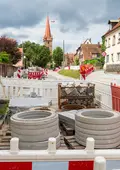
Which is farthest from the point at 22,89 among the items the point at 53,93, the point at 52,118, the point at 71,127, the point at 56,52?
the point at 56,52

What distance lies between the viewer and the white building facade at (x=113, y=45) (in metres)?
31.4

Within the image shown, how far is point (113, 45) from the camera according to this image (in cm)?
3338

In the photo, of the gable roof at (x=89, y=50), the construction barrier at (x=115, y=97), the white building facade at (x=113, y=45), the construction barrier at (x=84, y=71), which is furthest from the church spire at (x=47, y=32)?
the construction barrier at (x=115, y=97)

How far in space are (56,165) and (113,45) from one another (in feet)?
111

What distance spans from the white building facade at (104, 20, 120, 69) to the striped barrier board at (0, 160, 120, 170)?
31302mm

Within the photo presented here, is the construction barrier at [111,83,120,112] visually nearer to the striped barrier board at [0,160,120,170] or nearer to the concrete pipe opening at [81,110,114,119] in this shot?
the concrete pipe opening at [81,110,114,119]

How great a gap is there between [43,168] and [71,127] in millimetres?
2561

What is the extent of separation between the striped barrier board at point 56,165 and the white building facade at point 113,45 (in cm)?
3130

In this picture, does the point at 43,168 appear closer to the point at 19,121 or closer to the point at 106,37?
the point at 19,121

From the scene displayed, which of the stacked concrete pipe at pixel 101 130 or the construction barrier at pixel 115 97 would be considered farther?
the construction barrier at pixel 115 97

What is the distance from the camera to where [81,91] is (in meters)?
7.60

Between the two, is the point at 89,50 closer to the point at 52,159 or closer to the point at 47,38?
the point at 52,159

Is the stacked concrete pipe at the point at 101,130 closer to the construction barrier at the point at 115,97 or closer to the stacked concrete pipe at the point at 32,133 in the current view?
the stacked concrete pipe at the point at 32,133

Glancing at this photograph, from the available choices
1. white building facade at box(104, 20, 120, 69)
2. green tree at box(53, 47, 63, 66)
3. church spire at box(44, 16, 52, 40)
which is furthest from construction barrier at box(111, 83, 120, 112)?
church spire at box(44, 16, 52, 40)
